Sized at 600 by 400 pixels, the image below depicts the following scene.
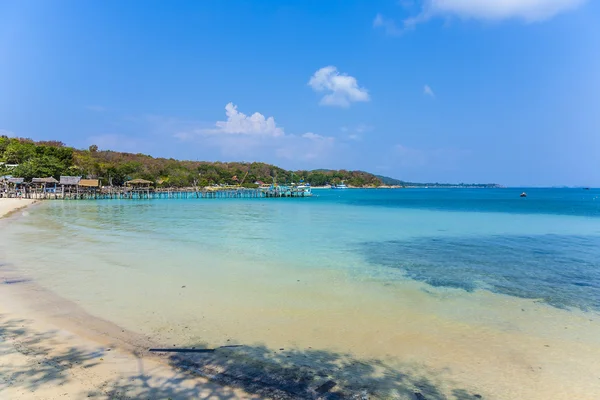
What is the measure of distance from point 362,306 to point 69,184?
5351 centimetres

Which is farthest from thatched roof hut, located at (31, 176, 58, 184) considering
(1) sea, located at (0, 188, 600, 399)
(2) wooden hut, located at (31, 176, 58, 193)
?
(1) sea, located at (0, 188, 600, 399)

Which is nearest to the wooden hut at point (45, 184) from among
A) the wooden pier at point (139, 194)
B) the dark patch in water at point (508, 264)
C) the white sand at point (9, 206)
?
the wooden pier at point (139, 194)

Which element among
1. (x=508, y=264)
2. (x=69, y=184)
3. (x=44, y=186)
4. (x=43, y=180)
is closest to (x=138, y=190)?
(x=69, y=184)

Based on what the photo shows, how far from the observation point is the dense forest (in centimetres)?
5053

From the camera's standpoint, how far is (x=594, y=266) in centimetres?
1033

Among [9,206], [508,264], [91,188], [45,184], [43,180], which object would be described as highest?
[43,180]

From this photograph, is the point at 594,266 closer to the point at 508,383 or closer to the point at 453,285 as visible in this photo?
the point at 453,285

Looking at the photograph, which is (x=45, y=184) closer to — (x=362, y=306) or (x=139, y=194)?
(x=139, y=194)

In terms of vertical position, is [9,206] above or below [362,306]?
below

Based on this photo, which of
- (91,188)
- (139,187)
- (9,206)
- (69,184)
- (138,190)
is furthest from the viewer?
(139,187)

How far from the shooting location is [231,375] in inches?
150

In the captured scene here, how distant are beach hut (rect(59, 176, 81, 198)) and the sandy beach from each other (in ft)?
163

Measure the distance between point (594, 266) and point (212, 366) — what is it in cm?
1147

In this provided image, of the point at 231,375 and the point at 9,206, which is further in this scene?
the point at 9,206
